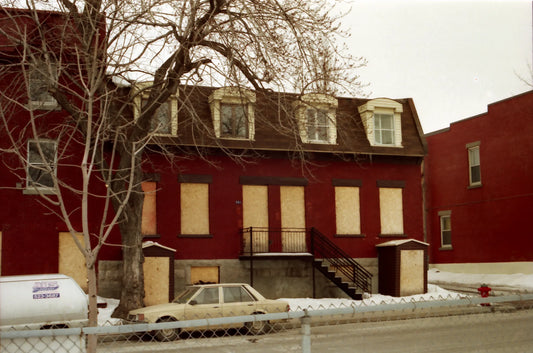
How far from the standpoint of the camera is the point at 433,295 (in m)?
26.5

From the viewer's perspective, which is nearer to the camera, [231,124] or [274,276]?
[274,276]

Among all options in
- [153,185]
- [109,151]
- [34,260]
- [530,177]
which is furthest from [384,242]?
[34,260]

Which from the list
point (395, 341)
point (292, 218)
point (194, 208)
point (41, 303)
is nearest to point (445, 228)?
point (292, 218)

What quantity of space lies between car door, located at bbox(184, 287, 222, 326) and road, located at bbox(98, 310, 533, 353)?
10.6 meters

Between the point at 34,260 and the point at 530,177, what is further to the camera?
the point at 530,177

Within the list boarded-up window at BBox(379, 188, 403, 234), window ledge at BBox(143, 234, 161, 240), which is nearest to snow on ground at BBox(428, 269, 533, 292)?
boarded-up window at BBox(379, 188, 403, 234)

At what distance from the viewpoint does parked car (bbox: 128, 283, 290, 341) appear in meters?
16.6

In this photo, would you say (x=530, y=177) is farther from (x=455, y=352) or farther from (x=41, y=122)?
(x=455, y=352)

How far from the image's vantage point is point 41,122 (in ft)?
79.3

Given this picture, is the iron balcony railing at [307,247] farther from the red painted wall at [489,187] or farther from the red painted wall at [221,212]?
the red painted wall at [489,187]

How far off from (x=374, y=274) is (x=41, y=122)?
15321mm

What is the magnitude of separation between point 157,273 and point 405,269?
10564mm

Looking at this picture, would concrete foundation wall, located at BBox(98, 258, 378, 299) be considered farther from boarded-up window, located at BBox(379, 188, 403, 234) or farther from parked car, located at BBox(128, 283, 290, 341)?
parked car, located at BBox(128, 283, 290, 341)

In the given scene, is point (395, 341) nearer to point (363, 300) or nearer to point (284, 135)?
point (363, 300)
